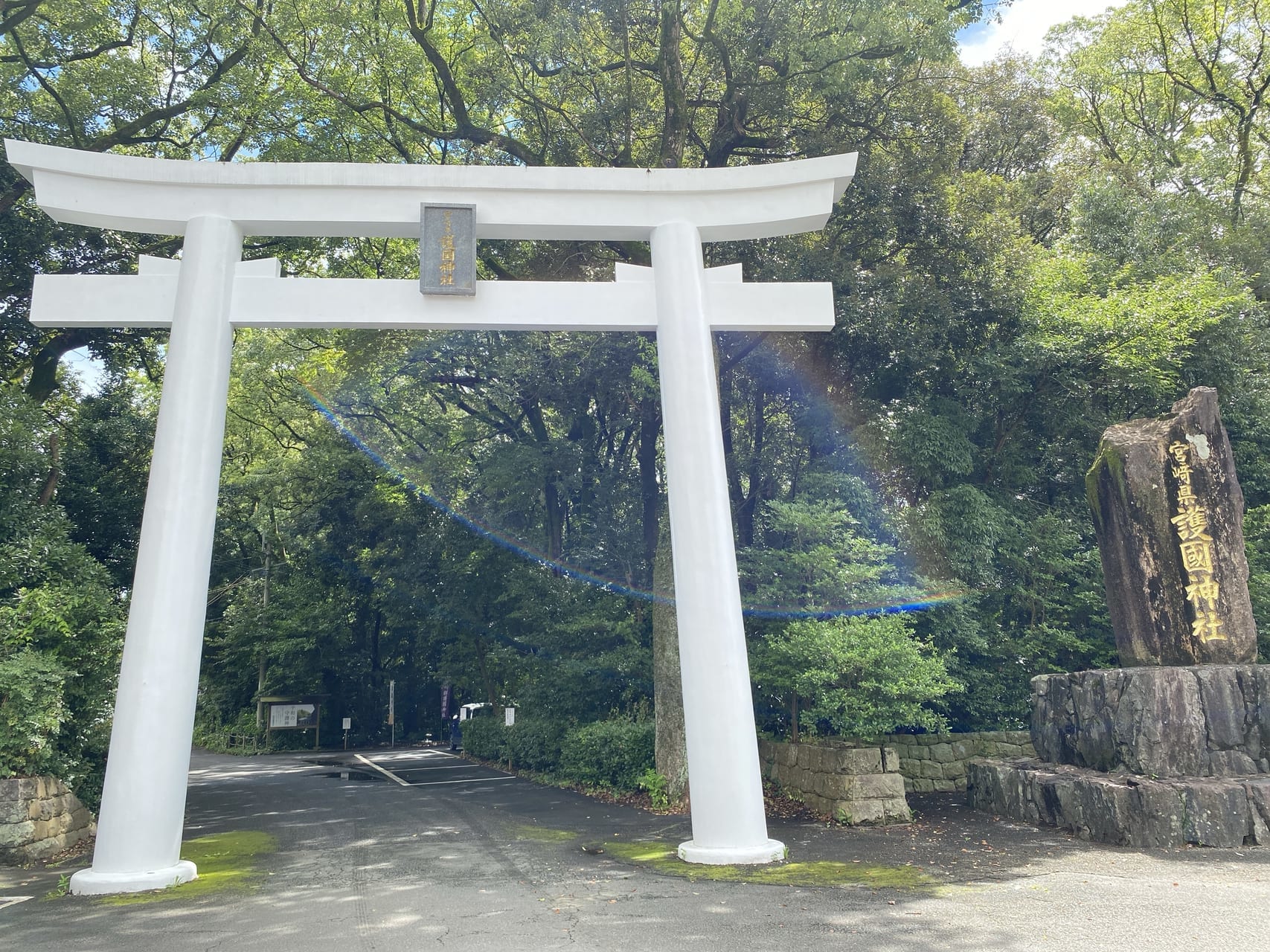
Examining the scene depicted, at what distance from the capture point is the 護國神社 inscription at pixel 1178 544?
28.8ft

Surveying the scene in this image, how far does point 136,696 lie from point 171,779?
70 cm

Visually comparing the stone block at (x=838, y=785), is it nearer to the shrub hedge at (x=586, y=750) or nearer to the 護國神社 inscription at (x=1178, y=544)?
the shrub hedge at (x=586, y=750)

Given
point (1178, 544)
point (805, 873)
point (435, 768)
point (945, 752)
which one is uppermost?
point (1178, 544)

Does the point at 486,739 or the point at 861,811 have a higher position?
the point at 486,739

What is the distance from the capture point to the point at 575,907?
5.61 meters

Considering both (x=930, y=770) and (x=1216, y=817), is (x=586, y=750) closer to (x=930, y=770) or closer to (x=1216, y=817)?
(x=930, y=770)

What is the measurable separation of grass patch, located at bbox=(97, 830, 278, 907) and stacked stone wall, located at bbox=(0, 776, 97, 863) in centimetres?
119

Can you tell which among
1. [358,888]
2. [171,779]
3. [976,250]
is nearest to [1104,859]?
[358,888]

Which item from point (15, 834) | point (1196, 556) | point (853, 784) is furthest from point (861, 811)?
point (15, 834)

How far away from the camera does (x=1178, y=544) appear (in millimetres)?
8930

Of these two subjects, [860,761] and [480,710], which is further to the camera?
[480,710]

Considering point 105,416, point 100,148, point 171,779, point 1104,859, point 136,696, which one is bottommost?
point 1104,859

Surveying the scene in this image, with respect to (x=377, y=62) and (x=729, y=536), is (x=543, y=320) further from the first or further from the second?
(x=377, y=62)

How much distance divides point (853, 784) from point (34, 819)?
27.4 feet
